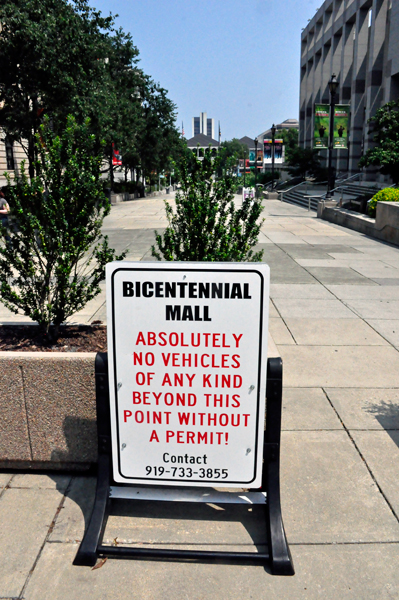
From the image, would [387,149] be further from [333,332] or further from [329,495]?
[329,495]

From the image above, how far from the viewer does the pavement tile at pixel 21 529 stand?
9.61ft

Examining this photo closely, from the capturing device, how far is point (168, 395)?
317 centimetres

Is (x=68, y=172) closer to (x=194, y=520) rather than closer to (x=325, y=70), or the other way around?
(x=194, y=520)

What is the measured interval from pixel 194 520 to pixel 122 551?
0.56 meters

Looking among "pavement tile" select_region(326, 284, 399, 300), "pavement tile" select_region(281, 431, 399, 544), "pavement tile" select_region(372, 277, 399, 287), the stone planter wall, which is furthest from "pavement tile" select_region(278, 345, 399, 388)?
"pavement tile" select_region(372, 277, 399, 287)

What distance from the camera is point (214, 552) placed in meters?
2.99

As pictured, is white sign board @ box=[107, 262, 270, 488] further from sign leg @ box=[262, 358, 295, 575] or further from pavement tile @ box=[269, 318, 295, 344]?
pavement tile @ box=[269, 318, 295, 344]

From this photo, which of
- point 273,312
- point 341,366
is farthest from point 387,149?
point 341,366

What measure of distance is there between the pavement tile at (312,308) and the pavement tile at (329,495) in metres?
3.87

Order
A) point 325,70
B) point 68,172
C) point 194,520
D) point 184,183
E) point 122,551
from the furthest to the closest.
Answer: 1. point 325,70
2. point 184,183
3. point 68,172
4. point 194,520
5. point 122,551

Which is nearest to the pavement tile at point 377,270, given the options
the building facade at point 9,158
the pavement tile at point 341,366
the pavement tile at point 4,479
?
the pavement tile at point 341,366

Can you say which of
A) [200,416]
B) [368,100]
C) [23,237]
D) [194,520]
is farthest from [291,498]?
[368,100]

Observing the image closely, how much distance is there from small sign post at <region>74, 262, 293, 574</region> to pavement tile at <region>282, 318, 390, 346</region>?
371 cm

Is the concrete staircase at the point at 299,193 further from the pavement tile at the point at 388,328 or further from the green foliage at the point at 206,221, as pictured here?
the green foliage at the point at 206,221
